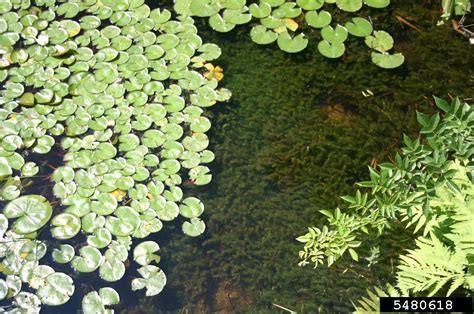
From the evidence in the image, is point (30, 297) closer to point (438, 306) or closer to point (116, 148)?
point (116, 148)

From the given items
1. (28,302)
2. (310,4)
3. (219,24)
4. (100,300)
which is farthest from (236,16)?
(28,302)

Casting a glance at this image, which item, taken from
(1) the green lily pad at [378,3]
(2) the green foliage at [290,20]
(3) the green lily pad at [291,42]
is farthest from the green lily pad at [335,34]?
(1) the green lily pad at [378,3]

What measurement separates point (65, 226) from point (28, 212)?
0.18 meters

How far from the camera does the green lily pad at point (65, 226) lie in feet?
7.75

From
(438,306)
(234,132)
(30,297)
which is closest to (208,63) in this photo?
(234,132)

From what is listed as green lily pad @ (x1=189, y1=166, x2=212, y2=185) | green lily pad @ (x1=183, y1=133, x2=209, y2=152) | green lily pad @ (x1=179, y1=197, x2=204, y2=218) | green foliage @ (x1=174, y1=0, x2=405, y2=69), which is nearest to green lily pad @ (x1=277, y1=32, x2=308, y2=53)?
green foliage @ (x1=174, y1=0, x2=405, y2=69)

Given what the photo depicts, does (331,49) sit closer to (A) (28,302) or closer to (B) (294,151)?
(B) (294,151)

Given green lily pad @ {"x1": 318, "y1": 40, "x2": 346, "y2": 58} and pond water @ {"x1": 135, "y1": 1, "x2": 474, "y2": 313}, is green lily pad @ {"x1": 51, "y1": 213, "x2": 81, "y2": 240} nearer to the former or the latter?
pond water @ {"x1": 135, "y1": 1, "x2": 474, "y2": 313}

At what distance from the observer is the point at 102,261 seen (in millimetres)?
2299

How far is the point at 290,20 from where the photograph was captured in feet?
9.96

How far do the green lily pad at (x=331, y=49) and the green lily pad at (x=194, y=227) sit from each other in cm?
111

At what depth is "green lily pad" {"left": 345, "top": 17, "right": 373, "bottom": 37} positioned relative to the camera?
2.96 metres

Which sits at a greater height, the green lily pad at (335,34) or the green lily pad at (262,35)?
the green lily pad at (335,34)

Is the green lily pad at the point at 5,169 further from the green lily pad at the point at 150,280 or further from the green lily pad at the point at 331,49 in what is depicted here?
the green lily pad at the point at 331,49
